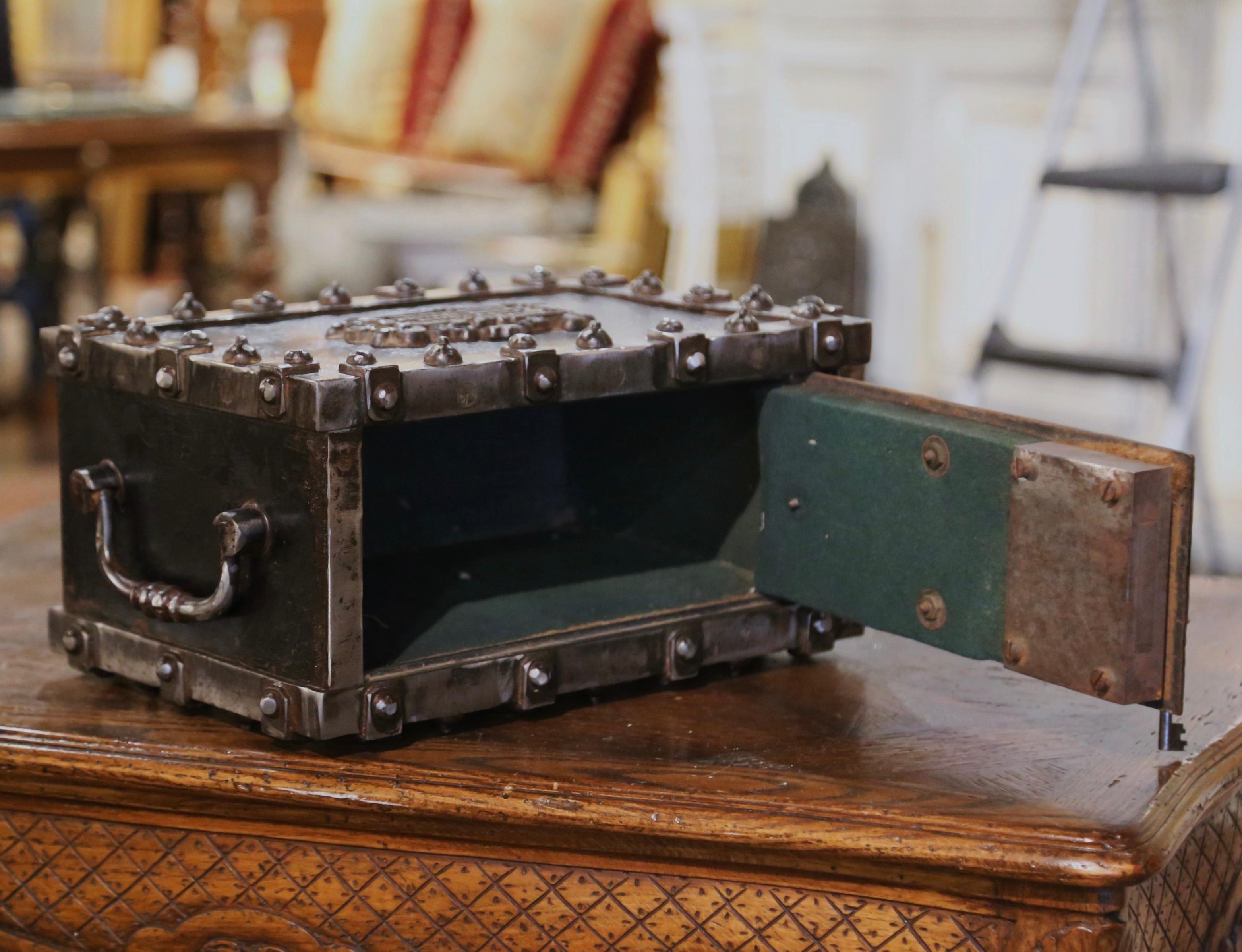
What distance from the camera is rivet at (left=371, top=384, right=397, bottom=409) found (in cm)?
118

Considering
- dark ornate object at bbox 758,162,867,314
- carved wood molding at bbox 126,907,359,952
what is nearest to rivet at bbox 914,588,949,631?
carved wood molding at bbox 126,907,359,952

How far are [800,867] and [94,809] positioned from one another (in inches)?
20.8

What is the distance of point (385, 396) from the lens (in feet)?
3.88

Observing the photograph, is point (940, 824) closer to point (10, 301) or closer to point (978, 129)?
point (978, 129)

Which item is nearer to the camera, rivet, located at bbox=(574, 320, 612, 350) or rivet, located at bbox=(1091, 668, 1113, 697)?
rivet, located at bbox=(1091, 668, 1113, 697)

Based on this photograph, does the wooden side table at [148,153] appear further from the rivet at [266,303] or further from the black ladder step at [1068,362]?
the rivet at [266,303]

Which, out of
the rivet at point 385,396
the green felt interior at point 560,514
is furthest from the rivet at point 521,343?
the green felt interior at point 560,514

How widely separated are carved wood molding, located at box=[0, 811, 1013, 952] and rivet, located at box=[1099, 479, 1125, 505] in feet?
0.92

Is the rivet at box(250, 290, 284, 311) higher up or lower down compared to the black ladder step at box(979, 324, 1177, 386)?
higher up

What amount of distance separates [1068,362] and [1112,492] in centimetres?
164

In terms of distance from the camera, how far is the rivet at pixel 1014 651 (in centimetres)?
119

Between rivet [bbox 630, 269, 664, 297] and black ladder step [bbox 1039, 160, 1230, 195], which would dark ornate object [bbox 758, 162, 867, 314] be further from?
rivet [bbox 630, 269, 664, 297]

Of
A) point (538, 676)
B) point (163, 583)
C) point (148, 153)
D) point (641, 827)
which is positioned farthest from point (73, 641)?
point (148, 153)

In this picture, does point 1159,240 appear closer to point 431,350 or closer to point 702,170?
point 702,170
